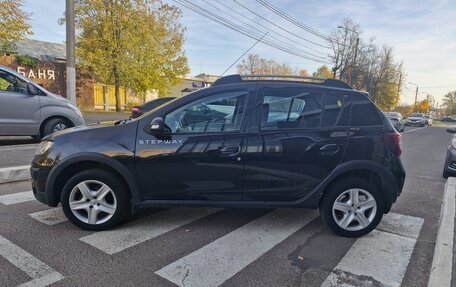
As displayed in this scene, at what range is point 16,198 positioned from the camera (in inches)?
181

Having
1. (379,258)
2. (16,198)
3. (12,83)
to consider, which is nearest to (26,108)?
(12,83)

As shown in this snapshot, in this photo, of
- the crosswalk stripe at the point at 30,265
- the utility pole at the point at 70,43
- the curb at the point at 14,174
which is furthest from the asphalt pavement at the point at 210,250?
the utility pole at the point at 70,43

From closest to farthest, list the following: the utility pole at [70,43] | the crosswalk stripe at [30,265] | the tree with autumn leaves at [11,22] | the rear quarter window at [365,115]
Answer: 1. the crosswalk stripe at [30,265]
2. the rear quarter window at [365,115]
3. the utility pole at [70,43]
4. the tree with autumn leaves at [11,22]

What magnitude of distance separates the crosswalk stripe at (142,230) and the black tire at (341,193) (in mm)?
1523

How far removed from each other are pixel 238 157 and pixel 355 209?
1495 mm

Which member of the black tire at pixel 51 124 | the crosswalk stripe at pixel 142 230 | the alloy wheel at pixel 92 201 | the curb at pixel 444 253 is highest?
the black tire at pixel 51 124

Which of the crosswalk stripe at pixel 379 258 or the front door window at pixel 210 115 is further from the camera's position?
the front door window at pixel 210 115

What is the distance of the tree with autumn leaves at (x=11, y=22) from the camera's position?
18.7m

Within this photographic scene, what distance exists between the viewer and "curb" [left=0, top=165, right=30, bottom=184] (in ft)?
17.4

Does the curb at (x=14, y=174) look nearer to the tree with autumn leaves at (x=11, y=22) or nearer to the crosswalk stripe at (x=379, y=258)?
the crosswalk stripe at (x=379, y=258)

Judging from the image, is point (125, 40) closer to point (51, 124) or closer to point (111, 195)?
point (51, 124)

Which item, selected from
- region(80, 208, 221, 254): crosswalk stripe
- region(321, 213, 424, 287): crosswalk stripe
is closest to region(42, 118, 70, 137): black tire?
region(80, 208, 221, 254): crosswalk stripe

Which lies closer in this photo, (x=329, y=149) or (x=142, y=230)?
(x=329, y=149)

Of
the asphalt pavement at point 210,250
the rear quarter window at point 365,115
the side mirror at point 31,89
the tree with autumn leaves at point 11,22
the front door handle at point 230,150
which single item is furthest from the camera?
the tree with autumn leaves at point 11,22
